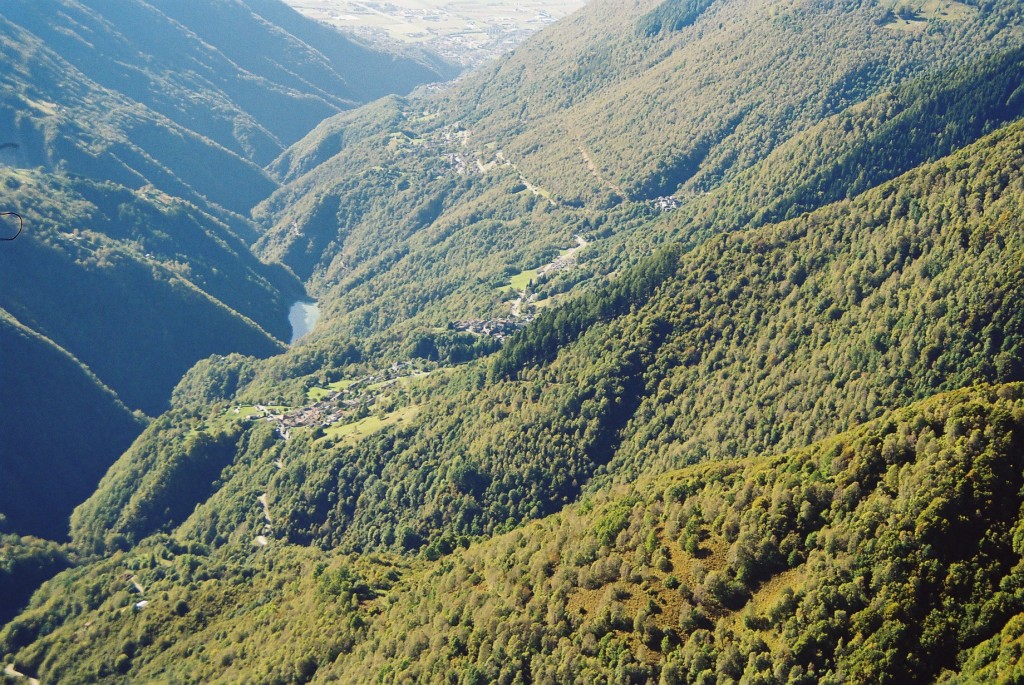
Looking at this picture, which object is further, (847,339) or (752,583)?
(847,339)

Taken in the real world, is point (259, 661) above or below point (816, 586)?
below

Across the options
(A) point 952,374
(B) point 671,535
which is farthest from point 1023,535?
(A) point 952,374

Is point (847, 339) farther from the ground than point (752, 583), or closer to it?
closer to it

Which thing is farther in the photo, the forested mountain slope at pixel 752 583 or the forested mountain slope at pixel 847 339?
the forested mountain slope at pixel 847 339

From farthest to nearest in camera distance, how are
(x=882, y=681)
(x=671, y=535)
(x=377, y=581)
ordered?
(x=377, y=581) < (x=671, y=535) < (x=882, y=681)

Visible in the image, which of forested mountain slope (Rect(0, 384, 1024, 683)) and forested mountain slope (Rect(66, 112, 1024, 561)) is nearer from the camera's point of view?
forested mountain slope (Rect(0, 384, 1024, 683))

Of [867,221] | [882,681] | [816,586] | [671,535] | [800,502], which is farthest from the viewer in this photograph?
[867,221]

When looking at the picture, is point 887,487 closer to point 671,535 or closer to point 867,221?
point 671,535

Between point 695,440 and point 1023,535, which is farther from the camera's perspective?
point 695,440

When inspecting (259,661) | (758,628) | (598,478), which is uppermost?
(758,628)

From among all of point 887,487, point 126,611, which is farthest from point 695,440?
point 126,611
